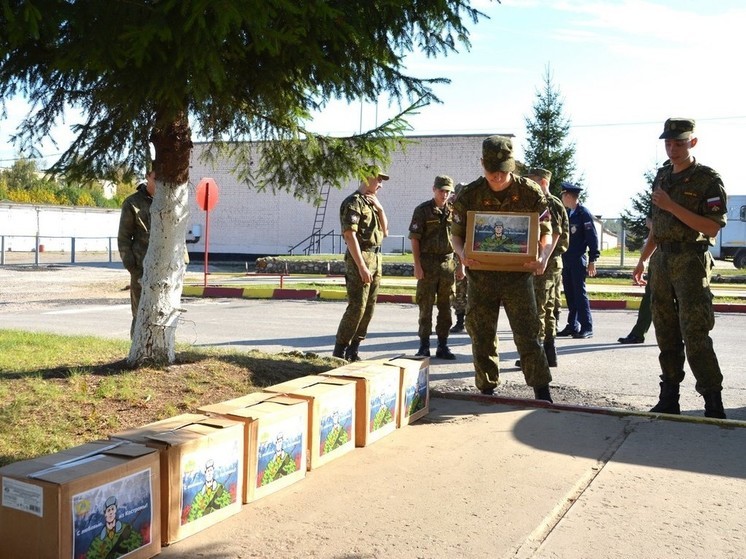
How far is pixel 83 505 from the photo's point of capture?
9.59 feet

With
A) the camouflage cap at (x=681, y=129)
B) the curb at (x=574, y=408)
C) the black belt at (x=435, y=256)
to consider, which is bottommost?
the curb at (x=574, y=408)

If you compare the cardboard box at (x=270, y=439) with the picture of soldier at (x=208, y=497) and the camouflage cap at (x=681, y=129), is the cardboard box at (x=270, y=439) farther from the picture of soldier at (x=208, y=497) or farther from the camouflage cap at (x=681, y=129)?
the camouflage cap at (x=681, y=129)

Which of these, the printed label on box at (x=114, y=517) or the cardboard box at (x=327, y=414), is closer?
the printed label on box at (x=114, y=517)

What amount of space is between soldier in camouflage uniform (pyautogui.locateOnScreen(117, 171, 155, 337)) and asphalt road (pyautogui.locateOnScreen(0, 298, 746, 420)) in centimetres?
228

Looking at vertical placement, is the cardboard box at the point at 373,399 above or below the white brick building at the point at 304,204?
below

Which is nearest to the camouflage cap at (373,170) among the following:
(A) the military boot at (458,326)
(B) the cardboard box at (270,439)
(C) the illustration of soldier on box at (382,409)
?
(C) the illustration of soldier on box at (382,409)

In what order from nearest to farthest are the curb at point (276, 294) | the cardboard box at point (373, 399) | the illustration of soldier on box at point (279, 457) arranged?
the illustration of soldier on box at point (279, 457) → the cardboard box at point (373, 399) → the curb at point (276, 294)

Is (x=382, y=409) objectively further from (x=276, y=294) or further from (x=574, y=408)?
(x=276, y=294)

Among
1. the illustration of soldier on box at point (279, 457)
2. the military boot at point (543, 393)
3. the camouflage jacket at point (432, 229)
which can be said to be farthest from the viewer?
the camouflage jacket at point (432, 229)

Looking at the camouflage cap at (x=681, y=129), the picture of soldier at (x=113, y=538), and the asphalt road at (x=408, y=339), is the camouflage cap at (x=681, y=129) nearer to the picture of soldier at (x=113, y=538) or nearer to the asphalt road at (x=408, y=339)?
the asphalt road at (x=408, y=339)

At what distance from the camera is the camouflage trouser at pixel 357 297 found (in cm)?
747

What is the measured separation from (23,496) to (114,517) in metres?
0.34

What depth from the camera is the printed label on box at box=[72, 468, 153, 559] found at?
2.92 metres

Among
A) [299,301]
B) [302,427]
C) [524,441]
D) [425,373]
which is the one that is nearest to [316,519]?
[302,427]
